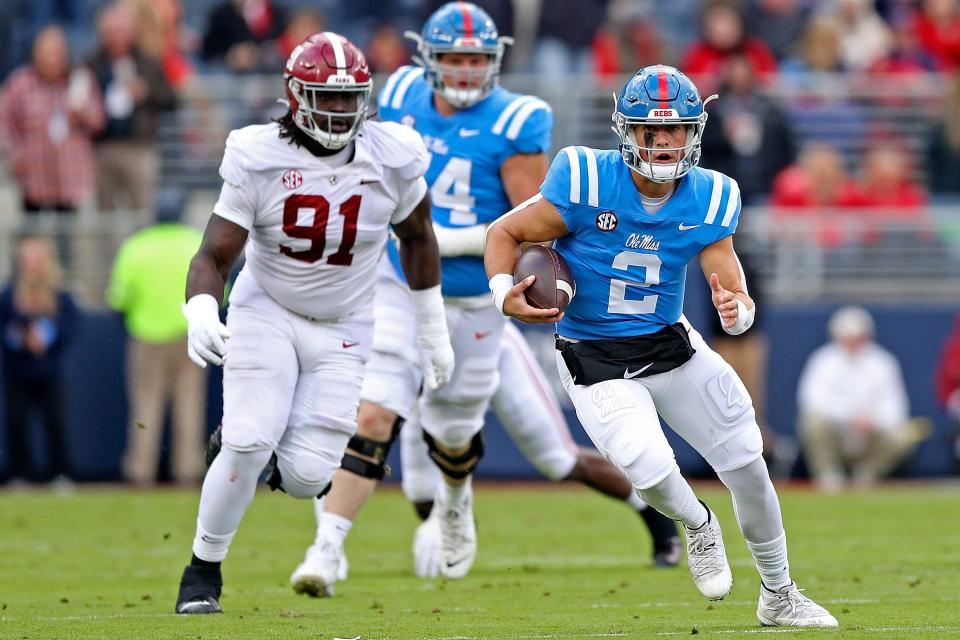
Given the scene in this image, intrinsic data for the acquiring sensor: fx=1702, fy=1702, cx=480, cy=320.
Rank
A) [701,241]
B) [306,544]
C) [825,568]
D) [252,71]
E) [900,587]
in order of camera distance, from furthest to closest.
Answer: [252,71], [306,544], [825,568], [900,587], [701,241]

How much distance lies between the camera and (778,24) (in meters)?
15.2

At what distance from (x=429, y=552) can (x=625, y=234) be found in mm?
2527

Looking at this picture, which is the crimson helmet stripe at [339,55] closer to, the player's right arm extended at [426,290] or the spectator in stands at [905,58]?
the player's right arm extended at [426,290]

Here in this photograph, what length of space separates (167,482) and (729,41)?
568cm

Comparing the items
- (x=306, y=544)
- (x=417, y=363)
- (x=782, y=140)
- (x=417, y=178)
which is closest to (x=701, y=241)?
(x=417, y=178)

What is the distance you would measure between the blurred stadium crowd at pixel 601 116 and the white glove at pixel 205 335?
22.6ft

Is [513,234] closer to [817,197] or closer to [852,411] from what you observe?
[852,411]

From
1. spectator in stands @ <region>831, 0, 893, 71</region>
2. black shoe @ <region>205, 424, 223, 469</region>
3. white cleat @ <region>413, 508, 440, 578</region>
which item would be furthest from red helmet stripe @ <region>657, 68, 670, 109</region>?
spectator in stands @ <region>831, 0, 893, 71</region>

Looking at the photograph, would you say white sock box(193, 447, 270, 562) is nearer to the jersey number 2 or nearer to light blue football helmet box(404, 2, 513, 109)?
the jersey number 2

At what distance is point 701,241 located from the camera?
5793mm

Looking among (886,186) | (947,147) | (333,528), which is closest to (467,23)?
(333,528)

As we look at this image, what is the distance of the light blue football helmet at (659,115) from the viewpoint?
18.6 feet

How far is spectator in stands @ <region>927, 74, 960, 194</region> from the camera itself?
14.0 m

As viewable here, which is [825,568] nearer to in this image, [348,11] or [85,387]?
[85,387]
